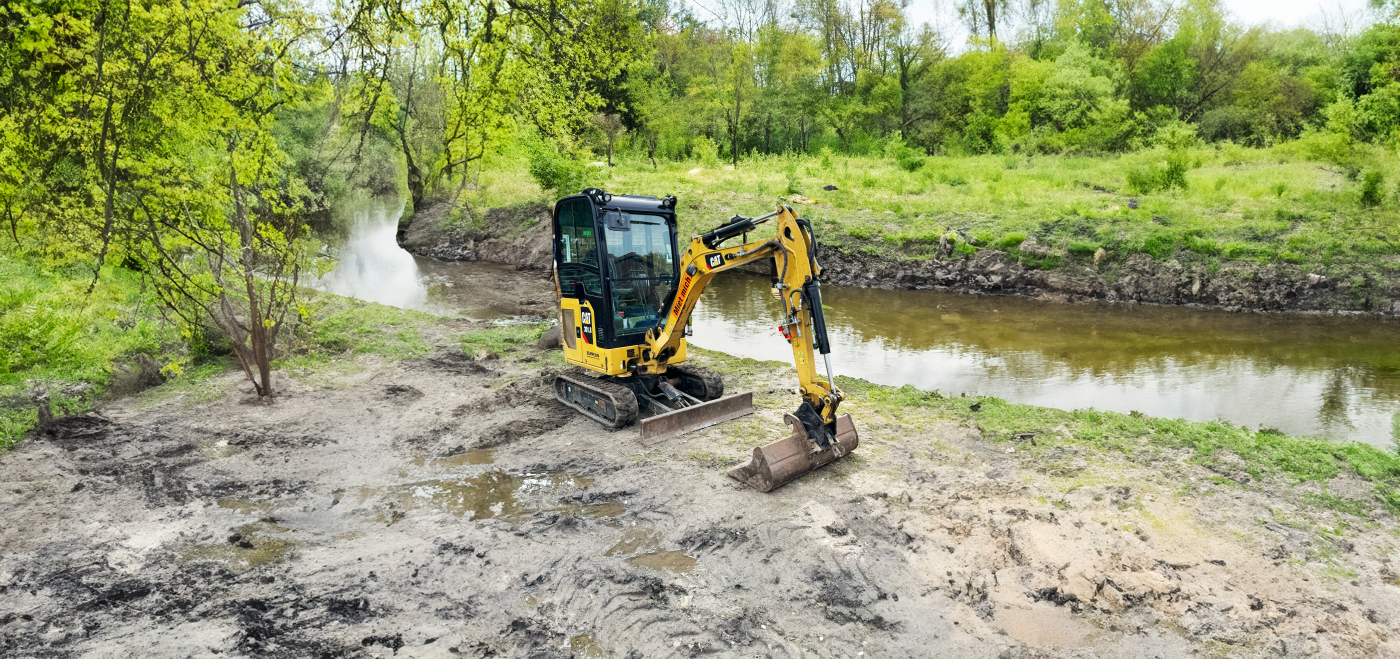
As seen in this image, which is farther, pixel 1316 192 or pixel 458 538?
pixel 1316 192

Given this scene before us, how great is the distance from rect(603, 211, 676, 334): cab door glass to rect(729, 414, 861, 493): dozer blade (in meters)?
2.37

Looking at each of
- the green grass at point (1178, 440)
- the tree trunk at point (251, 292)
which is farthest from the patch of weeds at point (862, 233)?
the tree trunk at point (251, 292)

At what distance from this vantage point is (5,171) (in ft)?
20.1

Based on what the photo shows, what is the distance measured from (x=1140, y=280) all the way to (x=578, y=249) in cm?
1358

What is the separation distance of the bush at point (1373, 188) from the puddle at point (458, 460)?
2005 cm

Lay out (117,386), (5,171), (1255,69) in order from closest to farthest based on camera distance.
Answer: (5,171) → (117,386) → (1255,69)

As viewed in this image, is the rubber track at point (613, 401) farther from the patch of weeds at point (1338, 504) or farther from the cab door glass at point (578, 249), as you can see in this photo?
the patch of weeds at point (1338, 504)

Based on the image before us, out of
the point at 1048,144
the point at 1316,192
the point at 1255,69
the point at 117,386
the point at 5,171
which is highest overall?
the point at 1255,69

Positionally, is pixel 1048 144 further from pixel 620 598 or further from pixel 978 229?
pixel 620 598

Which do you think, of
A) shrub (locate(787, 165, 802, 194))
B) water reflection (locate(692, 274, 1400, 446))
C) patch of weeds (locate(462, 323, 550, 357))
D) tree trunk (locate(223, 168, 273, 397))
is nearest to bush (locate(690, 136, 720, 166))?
shrub (locate(787, 165, 802, 194))

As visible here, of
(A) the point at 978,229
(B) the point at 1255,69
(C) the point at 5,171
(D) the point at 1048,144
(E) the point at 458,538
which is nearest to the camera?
(E) the point at 458,538

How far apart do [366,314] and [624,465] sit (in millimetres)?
8966

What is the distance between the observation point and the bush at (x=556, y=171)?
25205mm

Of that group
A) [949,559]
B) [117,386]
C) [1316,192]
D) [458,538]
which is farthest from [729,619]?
[1316,192]
